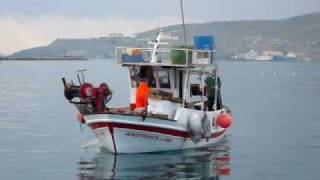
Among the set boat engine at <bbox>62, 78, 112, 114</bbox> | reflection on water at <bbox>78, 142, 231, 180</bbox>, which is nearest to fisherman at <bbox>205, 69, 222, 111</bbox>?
reflection on water at <bbox>78, 142, 231, 180</bbox>

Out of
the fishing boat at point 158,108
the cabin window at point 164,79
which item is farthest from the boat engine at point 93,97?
the cabin window at point 164,79

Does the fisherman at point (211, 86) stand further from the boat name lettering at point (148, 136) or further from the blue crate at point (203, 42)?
the boat name lettering at point (148, 136)

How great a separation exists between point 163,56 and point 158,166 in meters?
5.87

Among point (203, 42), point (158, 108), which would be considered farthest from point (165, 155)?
point (203, 42)

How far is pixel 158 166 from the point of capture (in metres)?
28.2

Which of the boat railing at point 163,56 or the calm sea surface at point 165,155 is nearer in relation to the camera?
the calm sea surface at point 165,155

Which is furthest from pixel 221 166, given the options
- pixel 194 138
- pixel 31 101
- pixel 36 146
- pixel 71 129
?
pixel 31 101

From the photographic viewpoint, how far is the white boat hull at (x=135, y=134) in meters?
29.1

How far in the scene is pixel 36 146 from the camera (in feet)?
113

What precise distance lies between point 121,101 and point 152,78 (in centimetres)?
2945

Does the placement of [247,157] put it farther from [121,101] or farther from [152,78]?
[121,101]

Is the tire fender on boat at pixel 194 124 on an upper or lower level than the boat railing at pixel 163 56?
lower

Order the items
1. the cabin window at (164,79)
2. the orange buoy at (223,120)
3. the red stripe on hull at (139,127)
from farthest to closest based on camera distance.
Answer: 1. the orange buoy at (223,120)
2. the cabin window at (164,79)
3. the red stripe on hull at (139,127)

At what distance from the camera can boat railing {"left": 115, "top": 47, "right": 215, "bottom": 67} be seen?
3141 cm
